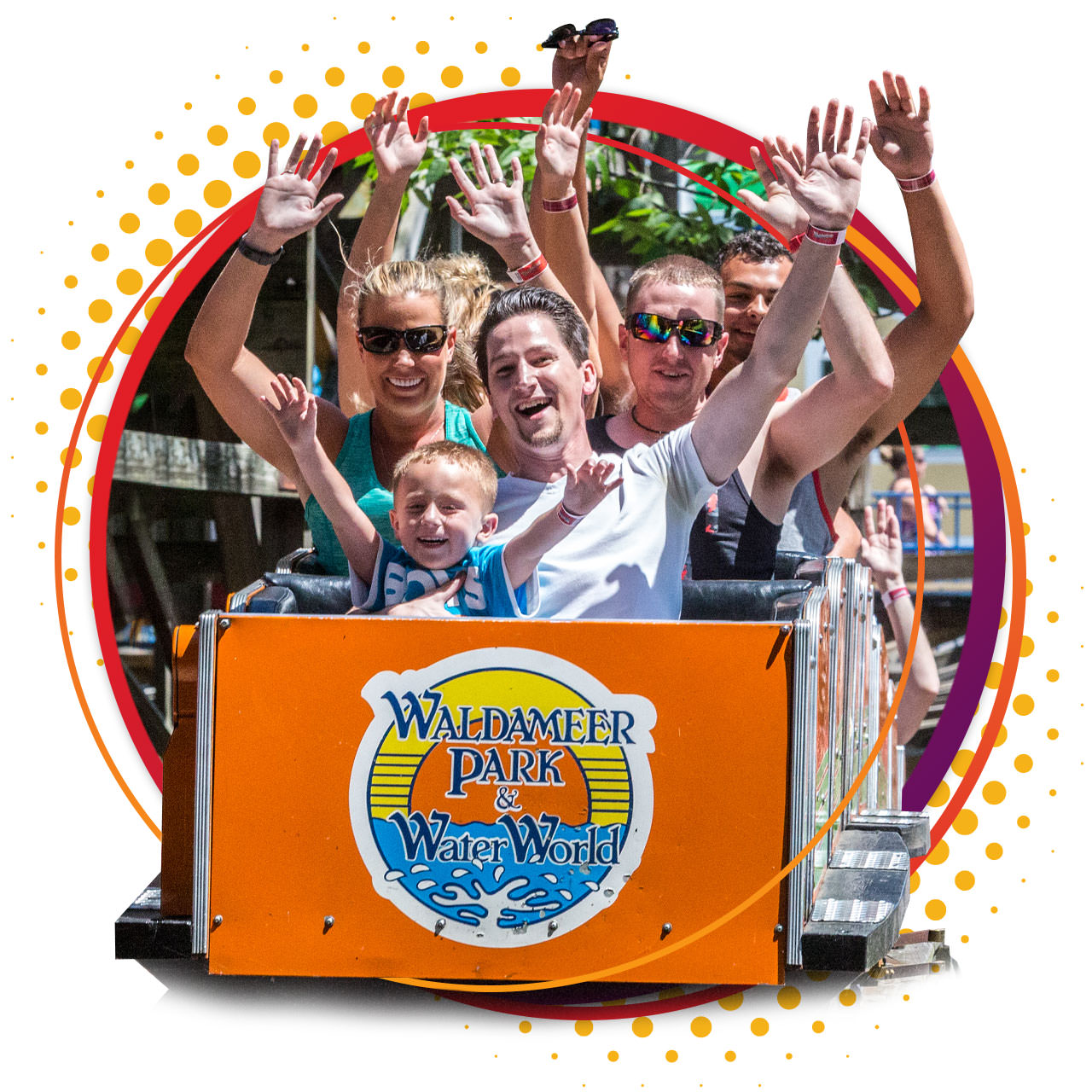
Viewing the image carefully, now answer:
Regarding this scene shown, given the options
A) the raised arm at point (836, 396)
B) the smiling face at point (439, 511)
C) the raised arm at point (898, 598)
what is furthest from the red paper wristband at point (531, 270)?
the raised arm at point (898, 598)

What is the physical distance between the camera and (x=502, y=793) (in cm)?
272

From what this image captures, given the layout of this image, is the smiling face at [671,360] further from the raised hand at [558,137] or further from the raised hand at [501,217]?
the raised hand at [558,137]

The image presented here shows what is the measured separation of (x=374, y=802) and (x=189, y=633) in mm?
488

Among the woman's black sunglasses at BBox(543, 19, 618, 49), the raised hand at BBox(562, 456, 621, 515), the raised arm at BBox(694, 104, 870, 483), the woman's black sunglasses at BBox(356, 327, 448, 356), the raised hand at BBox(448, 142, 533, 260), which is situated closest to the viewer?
the raised hand at BBox(562, 456, 621, 515)

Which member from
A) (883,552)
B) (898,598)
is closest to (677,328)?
(883,552)

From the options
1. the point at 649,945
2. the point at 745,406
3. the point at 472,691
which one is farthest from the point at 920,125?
the point at 649,945

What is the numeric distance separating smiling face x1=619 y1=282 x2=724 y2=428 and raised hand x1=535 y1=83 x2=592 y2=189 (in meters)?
0.69

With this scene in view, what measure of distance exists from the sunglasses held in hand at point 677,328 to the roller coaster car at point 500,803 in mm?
848

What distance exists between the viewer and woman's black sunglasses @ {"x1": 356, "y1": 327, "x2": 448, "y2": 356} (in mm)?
3461

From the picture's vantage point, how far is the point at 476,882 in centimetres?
274

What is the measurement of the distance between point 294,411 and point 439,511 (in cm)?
44

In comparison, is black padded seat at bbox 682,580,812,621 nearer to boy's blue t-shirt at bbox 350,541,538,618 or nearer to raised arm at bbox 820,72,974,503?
boy's blue t-shirt at bbox 350,541,538,618

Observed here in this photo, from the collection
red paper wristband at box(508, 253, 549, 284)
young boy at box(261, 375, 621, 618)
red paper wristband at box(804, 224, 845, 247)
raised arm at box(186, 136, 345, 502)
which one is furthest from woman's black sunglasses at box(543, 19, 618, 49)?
young boy at box(261, 375, 621, 618)

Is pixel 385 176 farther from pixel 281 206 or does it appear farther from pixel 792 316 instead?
pixel 792 316
